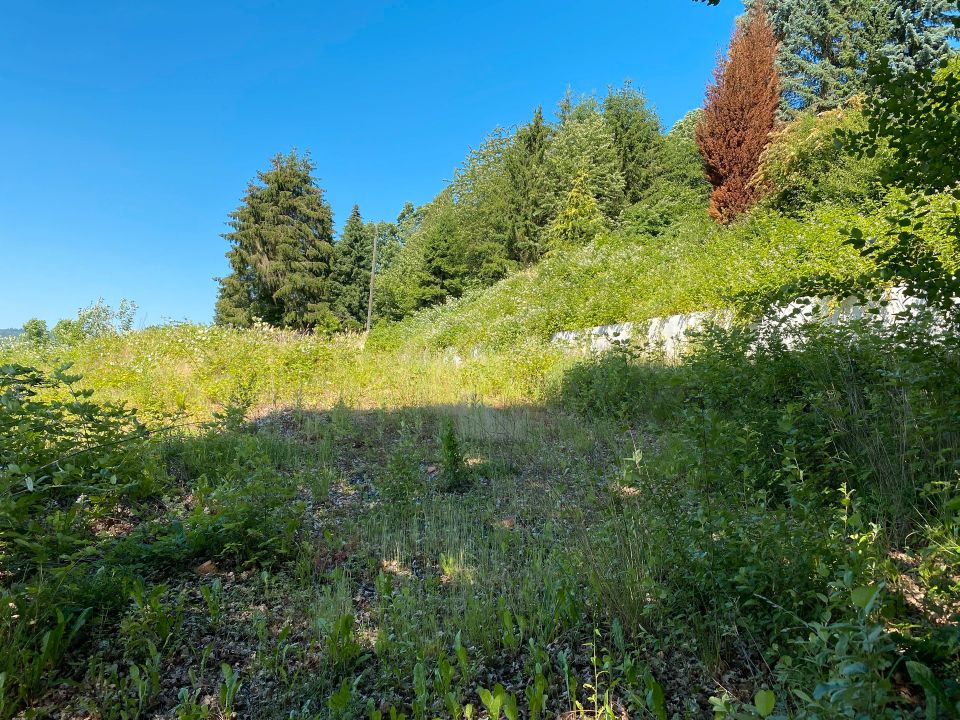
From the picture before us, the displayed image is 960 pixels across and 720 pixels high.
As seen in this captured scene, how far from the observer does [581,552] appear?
105 inches

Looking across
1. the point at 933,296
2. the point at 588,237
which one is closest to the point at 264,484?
the point at 933,296

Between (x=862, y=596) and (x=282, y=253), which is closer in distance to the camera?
(x=862, y=596)

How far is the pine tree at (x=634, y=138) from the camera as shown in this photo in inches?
904

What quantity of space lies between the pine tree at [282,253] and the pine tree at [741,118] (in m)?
21.3

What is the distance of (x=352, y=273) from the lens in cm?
3456

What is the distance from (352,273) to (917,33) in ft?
98.1

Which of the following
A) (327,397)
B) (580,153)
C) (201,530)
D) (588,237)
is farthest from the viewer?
(580,153)

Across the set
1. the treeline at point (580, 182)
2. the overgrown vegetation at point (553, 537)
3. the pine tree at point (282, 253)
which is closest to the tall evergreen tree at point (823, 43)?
the treeline at point (580, 182)

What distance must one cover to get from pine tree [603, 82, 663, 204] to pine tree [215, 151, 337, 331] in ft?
58.5

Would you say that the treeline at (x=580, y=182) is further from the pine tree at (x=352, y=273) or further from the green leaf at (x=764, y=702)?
the green leaf at (x=764, y=702)

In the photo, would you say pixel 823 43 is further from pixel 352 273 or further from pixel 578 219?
pixel 352 273

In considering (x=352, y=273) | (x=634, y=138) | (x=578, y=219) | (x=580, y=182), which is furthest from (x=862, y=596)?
(x=352, y=273)

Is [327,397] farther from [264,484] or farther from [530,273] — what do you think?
[530,273]

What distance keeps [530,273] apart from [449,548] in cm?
1547
